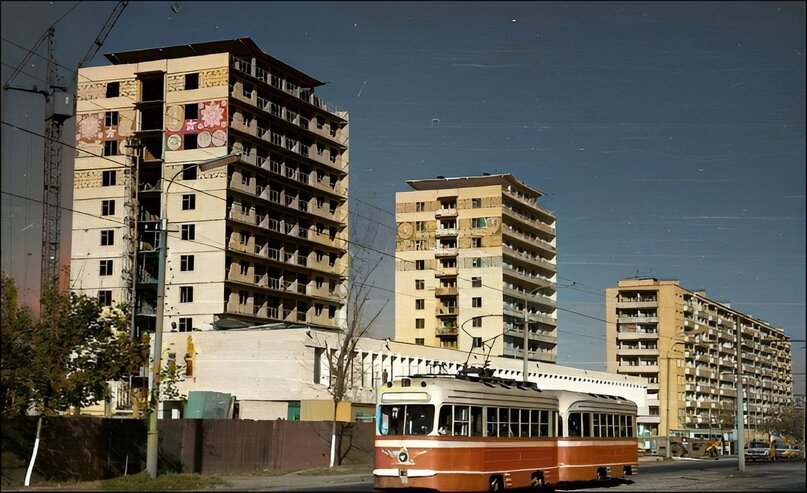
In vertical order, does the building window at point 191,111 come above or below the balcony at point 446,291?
above

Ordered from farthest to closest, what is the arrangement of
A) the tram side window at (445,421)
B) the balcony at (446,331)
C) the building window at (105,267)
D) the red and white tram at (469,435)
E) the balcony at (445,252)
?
the balcony at (445,252) → the balcony at (446,331) → the building window at (105,267) → the tram side window at (445,421) → the red and white tram at (469,435)

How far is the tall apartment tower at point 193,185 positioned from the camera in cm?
8925

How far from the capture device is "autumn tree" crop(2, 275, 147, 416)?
1245 inches

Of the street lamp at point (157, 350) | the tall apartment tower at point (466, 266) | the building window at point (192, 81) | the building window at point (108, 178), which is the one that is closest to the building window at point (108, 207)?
the building window at point (108, 178)

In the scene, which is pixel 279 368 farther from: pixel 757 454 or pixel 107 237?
pixel 757 454

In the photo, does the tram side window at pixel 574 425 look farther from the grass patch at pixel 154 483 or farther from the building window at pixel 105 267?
the building window at pixel 105 267

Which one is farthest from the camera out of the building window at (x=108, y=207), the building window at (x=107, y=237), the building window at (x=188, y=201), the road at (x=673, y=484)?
the building window at (x=107, y=237)

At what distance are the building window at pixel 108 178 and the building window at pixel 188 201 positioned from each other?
298 inches

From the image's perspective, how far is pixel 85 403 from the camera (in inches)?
1320

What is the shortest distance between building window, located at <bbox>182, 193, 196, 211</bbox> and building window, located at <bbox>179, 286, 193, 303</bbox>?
6.93 meters

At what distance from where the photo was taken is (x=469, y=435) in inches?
1080

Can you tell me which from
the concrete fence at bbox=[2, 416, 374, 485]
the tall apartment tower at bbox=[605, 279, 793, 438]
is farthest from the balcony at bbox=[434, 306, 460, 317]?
the concrete fence at bbox=[2, 416, 374, 485]

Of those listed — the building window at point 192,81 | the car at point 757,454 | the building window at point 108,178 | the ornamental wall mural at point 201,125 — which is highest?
the building window at point 192,81

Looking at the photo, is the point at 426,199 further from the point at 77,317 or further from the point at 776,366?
the point at 77,317
